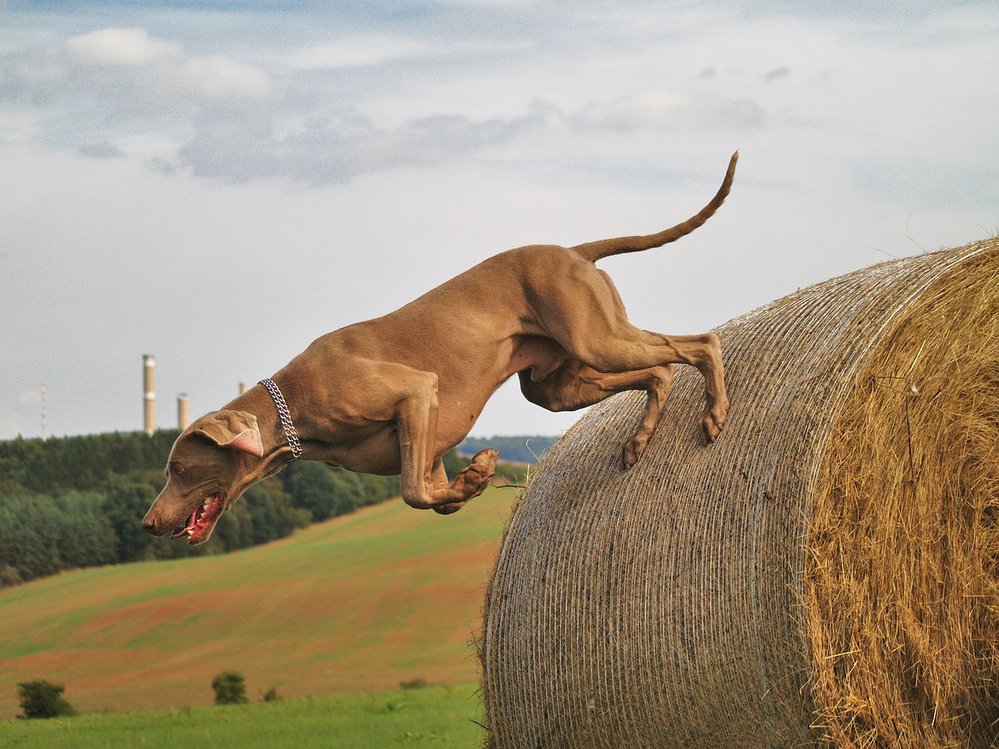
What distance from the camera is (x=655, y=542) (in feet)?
18.3

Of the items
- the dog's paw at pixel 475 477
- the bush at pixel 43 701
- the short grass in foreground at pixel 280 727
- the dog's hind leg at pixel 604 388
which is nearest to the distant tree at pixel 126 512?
the bush at pixel 43 701

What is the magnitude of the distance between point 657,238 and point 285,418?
6.81ft

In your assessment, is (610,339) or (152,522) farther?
(610,339)

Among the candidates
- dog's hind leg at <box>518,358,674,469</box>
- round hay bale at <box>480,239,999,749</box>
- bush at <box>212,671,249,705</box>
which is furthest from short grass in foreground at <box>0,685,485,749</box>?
dog's hind leg at <box>518,358,674,469</box>

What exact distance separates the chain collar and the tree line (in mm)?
8166

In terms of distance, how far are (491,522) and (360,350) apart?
28.4 feet

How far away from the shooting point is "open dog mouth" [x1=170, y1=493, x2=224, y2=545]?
520 cm

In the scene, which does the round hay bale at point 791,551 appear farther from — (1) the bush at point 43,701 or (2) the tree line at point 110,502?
(2) the tree line at point 110,502

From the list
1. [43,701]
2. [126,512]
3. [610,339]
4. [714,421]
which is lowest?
[43,701]

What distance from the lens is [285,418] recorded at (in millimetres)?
5242

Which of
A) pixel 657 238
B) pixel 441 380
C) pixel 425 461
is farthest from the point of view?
pixel 657 238

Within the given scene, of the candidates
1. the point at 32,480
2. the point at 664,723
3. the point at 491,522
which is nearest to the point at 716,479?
the point at 664,723

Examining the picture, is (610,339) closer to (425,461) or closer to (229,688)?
(425,461)

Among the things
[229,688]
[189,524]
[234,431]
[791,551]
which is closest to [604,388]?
[791,551]
